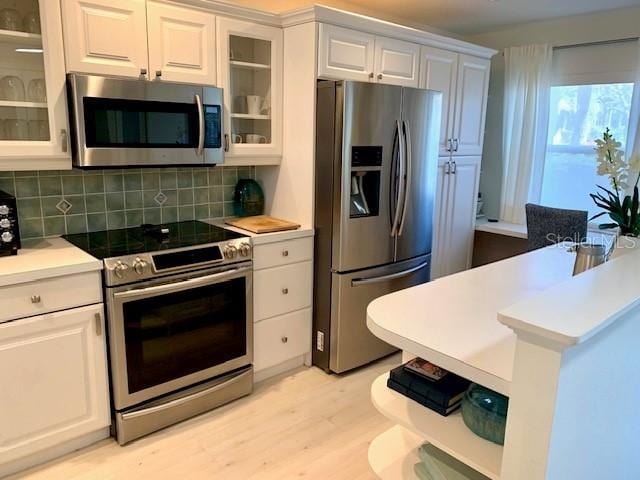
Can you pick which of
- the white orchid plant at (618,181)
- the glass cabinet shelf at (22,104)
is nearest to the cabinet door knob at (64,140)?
the glass cabinet shelf at (22,104)

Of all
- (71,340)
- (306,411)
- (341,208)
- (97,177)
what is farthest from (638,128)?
(71,340)

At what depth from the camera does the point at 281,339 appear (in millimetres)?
2914

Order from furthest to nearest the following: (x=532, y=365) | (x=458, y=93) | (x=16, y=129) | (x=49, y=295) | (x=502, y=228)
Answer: (x=502, y=228), (x=458, y=93), (x=16, y=129), (x=49, y=295), (x=532, y=365)

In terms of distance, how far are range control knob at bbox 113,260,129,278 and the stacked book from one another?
1.28 m

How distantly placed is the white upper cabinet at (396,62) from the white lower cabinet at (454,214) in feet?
2.32

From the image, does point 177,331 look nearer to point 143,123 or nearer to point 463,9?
point 143,123

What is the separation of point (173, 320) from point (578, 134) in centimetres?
337

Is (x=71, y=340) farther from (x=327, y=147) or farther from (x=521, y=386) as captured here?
(x=521, y=386)

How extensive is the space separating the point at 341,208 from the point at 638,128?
2.27 meters

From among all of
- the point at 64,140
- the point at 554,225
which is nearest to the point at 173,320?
the point at 64,140

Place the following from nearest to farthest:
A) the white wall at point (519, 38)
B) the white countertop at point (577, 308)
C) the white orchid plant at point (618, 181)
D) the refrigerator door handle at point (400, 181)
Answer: the white countertop at point (577, 308) → the white orchid plant at point (618, 181) → the refrigerator door handle at point (400, 181) → the white wall at point (519, 38)

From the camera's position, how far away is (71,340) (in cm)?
210

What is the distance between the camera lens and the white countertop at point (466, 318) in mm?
1211

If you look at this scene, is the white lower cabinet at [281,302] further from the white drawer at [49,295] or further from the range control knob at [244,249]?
the white drawer at [49,295]
